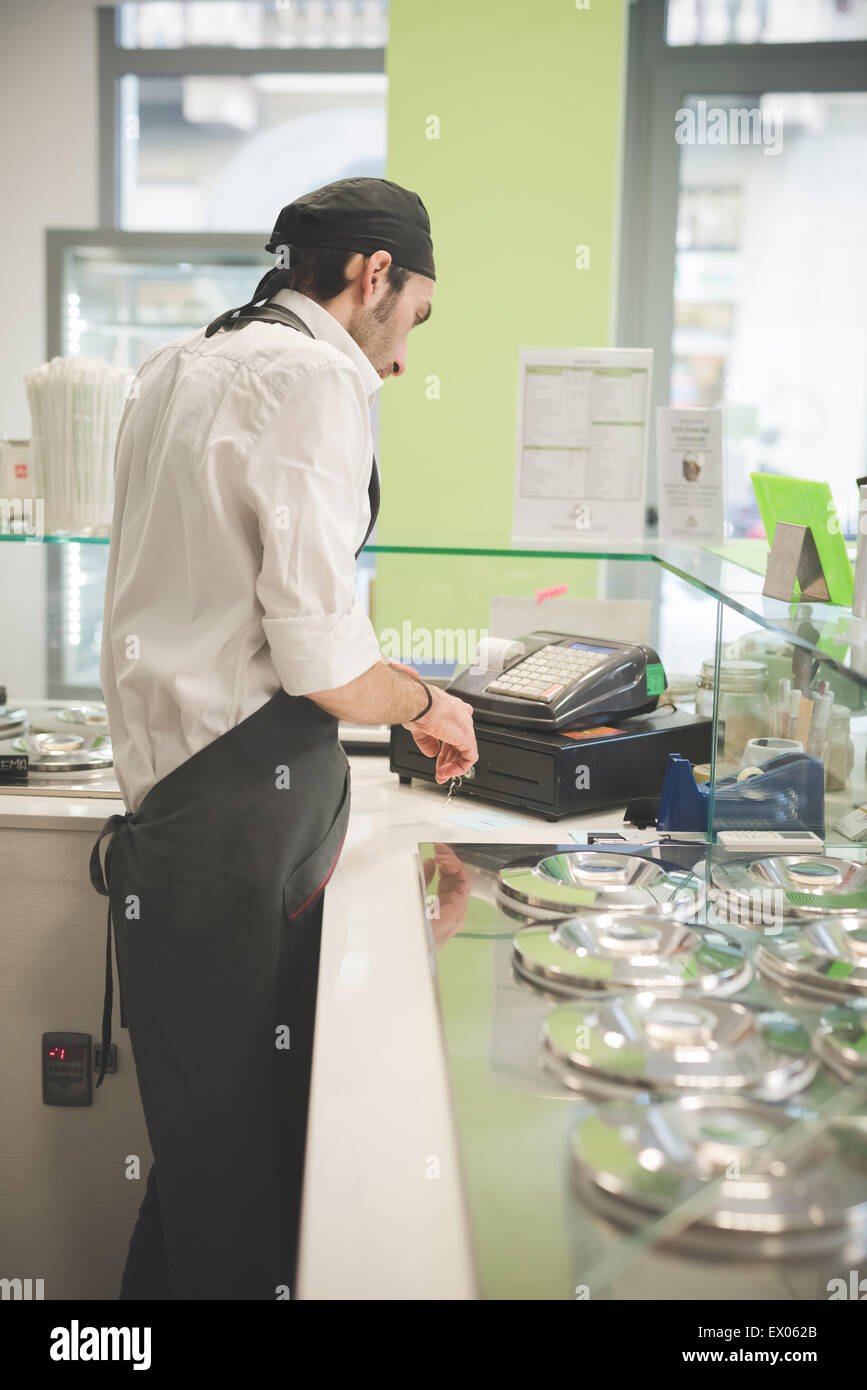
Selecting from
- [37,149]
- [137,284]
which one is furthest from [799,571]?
[37,149]

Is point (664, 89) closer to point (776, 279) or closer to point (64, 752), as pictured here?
point (776, 279)

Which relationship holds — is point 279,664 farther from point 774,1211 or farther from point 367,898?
point 774,1211

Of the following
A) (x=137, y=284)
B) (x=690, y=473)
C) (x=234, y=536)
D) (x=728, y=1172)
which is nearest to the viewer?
(x=728, y=1172)

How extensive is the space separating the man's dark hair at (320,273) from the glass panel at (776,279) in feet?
9.84

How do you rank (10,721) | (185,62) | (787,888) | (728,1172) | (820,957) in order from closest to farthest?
(728,1172)
(820,957)
(787,888)
(10,721)
(185,62)

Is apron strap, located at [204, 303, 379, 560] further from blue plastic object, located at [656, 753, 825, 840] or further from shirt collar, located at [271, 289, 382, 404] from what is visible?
blue plastic object, located at [656, 753, 825, 840]

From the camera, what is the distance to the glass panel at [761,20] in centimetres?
408

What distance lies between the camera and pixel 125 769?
1.46 meters

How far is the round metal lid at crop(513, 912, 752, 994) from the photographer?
0.98 metres

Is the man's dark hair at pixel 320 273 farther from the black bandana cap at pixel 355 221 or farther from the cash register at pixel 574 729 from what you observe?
the cash register at pixel 574 729

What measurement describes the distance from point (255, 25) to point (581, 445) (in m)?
3.12

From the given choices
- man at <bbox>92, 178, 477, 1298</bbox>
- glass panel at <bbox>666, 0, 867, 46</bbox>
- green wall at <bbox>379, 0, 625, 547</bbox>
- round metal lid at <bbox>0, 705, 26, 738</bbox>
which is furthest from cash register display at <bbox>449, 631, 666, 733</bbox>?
glass panel at <bbox>666, 0, 867, 46</bbox>

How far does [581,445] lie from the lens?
1.97m

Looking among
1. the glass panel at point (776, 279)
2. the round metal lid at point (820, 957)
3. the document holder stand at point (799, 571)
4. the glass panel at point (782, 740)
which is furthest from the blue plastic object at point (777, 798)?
the glass panel at point (776, 279)
